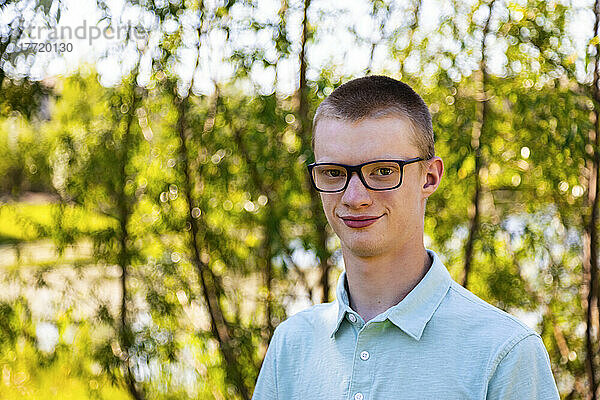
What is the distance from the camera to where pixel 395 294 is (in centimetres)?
122

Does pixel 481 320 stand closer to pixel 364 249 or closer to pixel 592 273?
pixel 364 249

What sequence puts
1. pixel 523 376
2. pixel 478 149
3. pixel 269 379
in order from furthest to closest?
pixel 478 149 < pixel 269 379 < pixel 523 376

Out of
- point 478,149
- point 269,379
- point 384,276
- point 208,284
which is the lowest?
point 208,284

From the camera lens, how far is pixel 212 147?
2.65 metres

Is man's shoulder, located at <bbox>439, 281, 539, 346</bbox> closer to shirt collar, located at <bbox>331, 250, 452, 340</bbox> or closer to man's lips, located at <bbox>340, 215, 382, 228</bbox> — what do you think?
shirt collar, located at <bbox>331, 250, 452, 340</bbox>

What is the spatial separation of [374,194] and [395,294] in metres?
0.19

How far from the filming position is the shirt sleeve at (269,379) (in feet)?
4.37

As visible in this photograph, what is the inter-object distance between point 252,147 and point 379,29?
654 mm

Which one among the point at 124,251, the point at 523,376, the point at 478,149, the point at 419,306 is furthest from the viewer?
the point at 124,251

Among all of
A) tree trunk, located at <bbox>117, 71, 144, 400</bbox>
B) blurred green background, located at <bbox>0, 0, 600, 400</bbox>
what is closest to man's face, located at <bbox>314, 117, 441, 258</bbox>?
blurred green background, located at <bbox>0, 0, 600, 400</bbox>

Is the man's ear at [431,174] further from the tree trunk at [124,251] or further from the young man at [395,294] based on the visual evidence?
the tree trunk at [124,251]

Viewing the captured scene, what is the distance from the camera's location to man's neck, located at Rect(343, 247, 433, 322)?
3.93ft

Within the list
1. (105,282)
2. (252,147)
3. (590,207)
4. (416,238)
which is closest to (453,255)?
(590,207)

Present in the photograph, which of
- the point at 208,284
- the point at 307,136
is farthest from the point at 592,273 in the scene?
the point at 208,284
